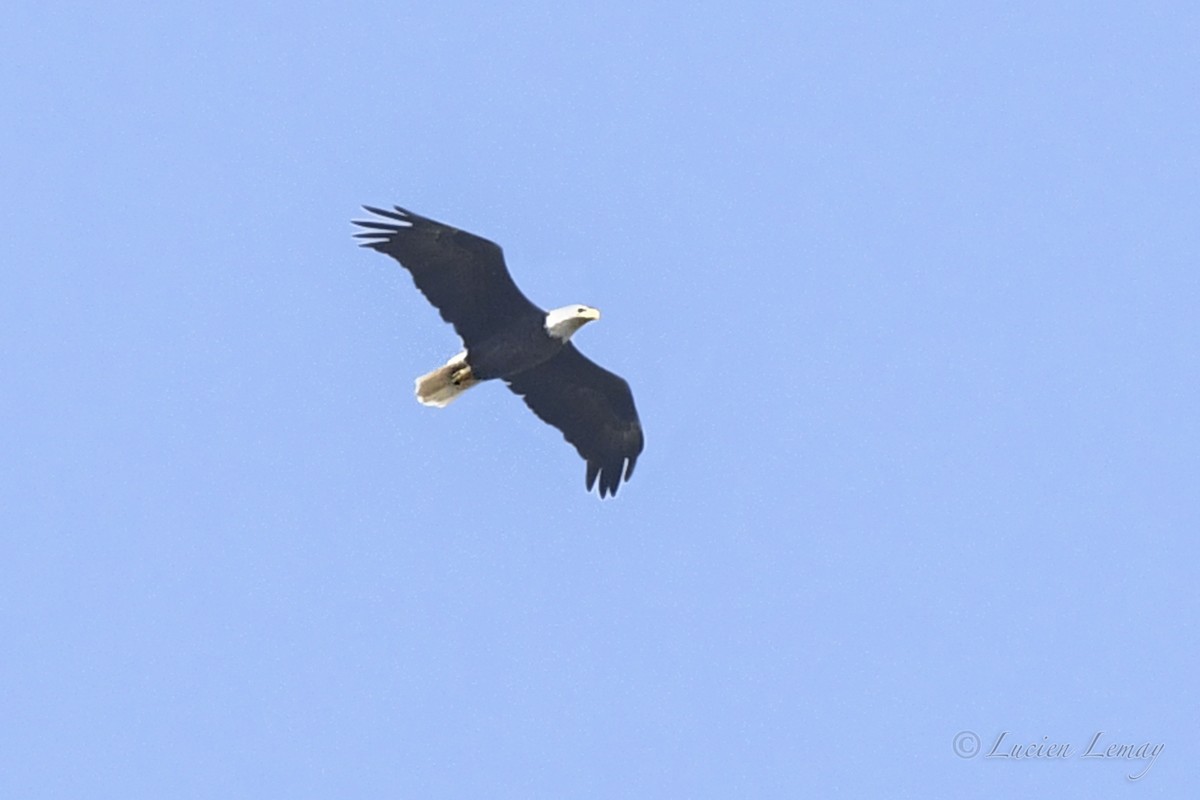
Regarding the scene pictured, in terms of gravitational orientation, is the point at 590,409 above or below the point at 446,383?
below

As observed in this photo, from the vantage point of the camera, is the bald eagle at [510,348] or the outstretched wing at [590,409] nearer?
the bald eagle at [510,348]

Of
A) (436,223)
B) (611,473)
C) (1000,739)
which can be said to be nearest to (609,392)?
(611,473)

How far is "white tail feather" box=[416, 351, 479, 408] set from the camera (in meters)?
20.6

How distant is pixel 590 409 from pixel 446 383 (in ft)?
5.27

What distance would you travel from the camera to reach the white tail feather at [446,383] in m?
20.6

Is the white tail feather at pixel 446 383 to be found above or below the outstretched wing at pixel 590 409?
above

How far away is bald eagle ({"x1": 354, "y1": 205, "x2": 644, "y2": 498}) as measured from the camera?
1961 centimetres

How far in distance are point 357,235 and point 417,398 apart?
7.92 ft

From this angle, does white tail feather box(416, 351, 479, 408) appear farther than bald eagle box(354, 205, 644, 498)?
Yes

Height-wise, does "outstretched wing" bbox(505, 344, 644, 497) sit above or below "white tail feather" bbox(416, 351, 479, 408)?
below

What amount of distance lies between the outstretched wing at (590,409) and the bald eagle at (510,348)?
1 centimetres

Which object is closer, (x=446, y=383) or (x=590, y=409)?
(x=446, y=383)

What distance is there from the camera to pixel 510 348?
20188mm

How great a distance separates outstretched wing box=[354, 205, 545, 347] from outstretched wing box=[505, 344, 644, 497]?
985 mm
